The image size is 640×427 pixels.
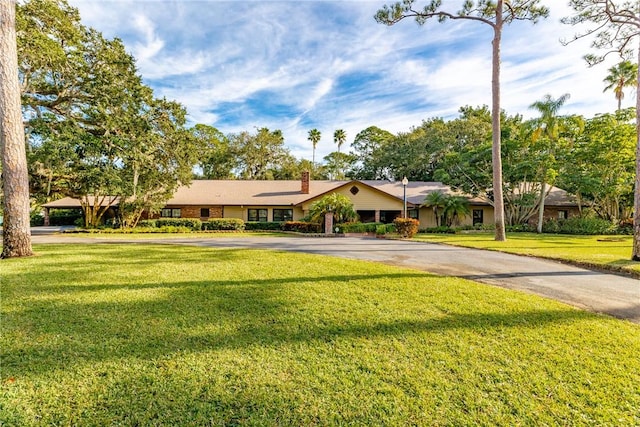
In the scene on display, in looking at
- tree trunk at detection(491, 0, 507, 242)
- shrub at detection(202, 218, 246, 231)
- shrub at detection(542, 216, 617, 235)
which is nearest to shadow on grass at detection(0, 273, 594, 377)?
tree trunk at detection(491, 0, 507, 242)

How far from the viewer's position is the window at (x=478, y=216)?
2770cm

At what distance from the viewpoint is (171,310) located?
4695 millimetres

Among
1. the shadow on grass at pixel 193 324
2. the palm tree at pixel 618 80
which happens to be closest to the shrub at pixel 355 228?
the shadow on grass at pixel 193 324

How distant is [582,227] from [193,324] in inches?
1062

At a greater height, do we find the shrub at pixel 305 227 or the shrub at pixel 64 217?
the shrub at pixel 64 217

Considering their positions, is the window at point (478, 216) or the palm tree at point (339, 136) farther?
the palm tree at point (339, 136)

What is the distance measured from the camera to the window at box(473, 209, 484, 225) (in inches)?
1091

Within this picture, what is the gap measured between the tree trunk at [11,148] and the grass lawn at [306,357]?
397 centimetres

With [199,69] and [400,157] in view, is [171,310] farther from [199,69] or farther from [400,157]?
[400,157]

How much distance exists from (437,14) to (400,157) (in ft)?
Result: 78.9

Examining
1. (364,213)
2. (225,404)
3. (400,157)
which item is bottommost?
(225,404)

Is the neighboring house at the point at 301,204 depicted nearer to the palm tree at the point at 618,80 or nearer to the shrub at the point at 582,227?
the shrub at the point at 582,227

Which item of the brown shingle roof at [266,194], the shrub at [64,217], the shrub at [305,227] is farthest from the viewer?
the shrub at [64,217]

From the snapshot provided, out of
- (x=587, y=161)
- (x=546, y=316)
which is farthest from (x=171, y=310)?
(x=587, y=161)
